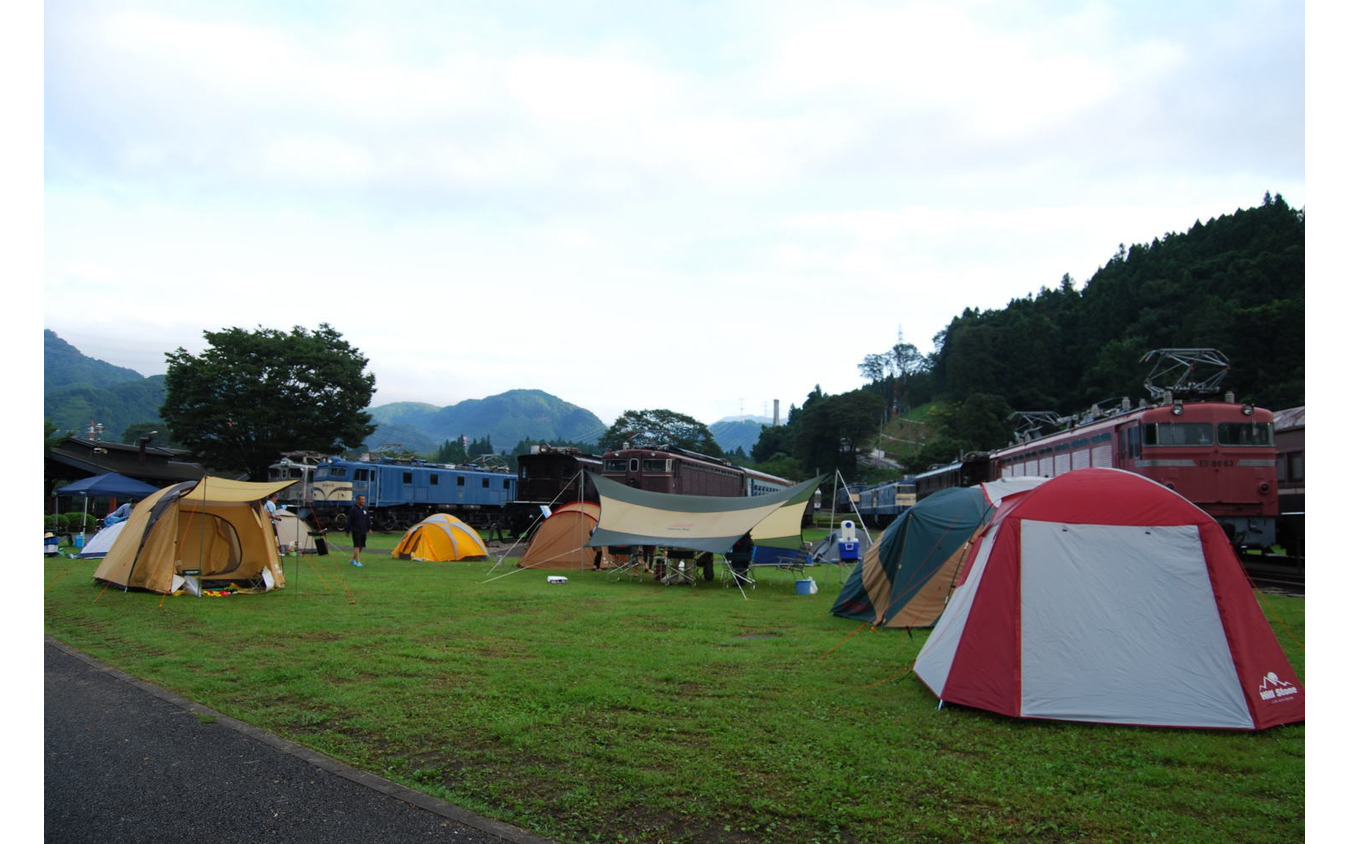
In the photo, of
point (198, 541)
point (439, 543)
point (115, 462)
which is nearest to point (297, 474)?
point (115, 462)

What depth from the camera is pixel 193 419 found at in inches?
1309

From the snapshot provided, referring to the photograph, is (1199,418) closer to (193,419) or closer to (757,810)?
(757,810)

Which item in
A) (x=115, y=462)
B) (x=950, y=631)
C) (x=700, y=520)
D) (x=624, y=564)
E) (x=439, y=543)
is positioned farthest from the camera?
(x=115, y=462)

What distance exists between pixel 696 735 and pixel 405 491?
29.9 meters

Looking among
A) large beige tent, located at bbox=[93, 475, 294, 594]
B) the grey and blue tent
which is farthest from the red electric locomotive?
large beige tent, located at bbox=[93, 475, 294, 594]

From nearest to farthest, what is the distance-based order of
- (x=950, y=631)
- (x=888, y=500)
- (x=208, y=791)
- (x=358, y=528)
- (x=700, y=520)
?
(x=208, y=791) < (x=950, y=631) < (x=700, y=520) < (x=358, y=528) < (x=888, y=500)

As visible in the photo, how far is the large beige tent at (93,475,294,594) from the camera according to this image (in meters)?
11.3

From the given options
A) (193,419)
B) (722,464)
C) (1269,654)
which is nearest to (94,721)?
(1269,654)

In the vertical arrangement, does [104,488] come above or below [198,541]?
above

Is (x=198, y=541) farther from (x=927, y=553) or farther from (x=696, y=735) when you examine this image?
(x=927, y=553)

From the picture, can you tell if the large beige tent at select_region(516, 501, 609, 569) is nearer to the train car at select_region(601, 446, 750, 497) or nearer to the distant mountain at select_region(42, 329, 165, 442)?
the train car at select_region(601, 446, 750, 497)

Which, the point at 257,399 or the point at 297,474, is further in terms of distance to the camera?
the point at 257,399

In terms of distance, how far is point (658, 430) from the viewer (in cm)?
7944

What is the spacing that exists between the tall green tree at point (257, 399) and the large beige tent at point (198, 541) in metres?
23.8
